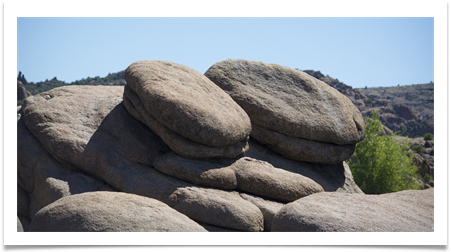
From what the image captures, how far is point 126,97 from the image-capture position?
11.1 m

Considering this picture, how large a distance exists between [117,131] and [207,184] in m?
3.42

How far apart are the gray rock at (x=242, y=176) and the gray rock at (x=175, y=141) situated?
0.23m

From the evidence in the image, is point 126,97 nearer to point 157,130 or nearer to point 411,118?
point 157,130

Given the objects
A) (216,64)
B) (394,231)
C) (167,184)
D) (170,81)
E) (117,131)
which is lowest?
(394,231)

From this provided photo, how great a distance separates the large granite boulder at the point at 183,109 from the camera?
9.62 m

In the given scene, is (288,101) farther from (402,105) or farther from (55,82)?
(402,105)

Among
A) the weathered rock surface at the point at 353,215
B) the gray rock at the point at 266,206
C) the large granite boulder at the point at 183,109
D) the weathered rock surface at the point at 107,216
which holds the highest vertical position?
the large granite boulder at the point at 183,109

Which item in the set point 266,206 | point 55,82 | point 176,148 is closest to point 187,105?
point 176,148

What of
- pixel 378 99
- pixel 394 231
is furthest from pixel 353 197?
pixel 378 99

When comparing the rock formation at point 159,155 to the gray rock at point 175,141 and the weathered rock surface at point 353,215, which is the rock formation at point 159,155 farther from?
the weathered rock surface at point 353,215

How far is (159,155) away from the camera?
33.9 ft

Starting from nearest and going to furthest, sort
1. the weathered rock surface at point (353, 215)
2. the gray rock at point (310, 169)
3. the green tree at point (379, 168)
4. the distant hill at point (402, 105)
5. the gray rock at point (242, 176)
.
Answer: the weathered rock surface at point (353, 215) < the gray rock at point (242, 176) < the gray rock at point (310, 169) < the green tree at point (379, 168) < the distant hill at point (402, 105)

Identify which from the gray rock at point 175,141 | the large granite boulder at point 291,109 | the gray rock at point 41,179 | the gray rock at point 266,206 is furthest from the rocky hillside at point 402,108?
the gray rock at point 41,179

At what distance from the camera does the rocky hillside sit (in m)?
96.5
